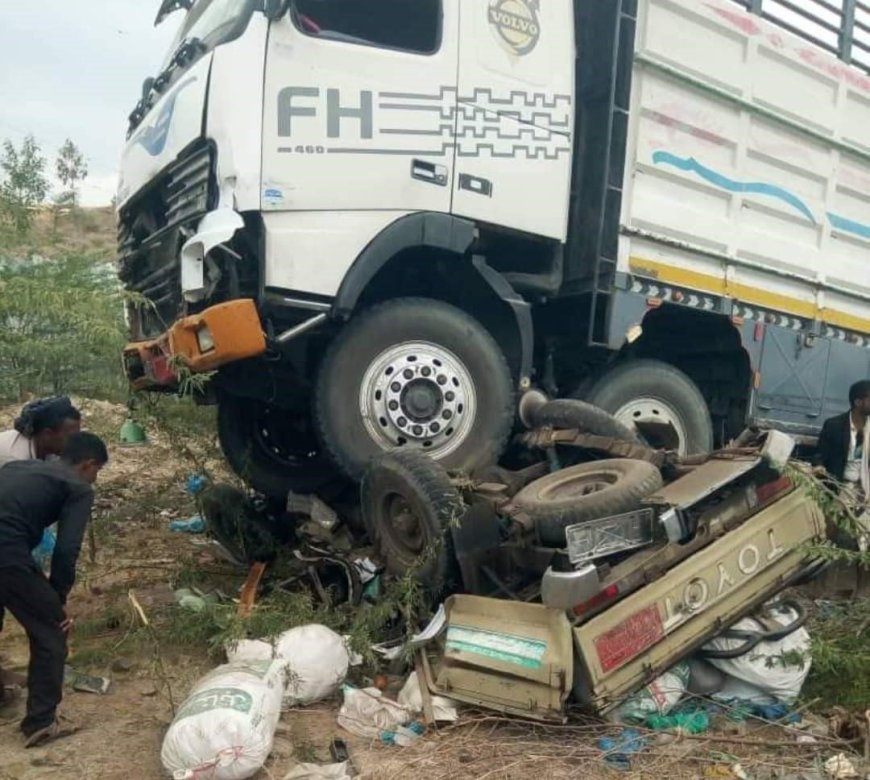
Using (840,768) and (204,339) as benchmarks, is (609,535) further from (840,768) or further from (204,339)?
(204,339)

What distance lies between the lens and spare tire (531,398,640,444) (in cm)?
426

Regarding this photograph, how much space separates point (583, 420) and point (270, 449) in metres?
2.08

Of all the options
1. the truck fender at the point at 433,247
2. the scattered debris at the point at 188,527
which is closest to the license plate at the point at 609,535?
the truck fender at the point at 433,247

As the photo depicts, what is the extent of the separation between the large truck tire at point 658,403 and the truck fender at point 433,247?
0.78 metres

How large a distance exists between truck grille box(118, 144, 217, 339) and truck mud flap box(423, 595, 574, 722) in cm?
195

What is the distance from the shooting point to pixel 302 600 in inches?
154

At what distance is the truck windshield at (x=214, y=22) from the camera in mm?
4062

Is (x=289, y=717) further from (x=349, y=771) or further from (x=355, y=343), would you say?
(x=355, y=343)

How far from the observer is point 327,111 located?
4051mm

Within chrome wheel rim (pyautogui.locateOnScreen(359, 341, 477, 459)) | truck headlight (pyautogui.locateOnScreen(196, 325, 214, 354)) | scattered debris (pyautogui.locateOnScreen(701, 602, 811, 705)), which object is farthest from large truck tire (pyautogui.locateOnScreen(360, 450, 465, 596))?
scattered debris (pyautogui.locateOnScreen(701, 602, 811, 705))

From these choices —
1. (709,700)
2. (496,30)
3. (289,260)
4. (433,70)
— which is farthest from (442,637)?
(496,30)

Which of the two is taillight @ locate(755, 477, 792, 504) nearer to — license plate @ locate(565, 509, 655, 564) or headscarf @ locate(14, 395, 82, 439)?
license plate @ locate(565, 509, 655, 564)

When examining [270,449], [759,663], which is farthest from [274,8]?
[759,663]

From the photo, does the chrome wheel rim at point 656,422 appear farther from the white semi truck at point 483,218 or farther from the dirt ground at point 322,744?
the dirt ground at point 322,744
